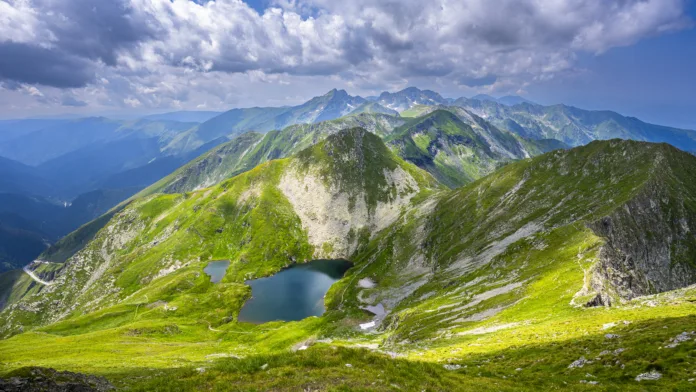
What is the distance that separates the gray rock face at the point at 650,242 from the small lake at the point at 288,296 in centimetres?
10927

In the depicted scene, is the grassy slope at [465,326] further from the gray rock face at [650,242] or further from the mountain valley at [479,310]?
the gray rock face at [650,242]

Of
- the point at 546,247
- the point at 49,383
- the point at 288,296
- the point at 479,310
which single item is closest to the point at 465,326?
the point at 479,310

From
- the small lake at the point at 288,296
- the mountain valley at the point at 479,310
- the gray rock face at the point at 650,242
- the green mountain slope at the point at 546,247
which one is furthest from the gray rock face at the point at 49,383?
the small lake at the point at 288,296

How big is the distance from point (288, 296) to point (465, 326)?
379 feet

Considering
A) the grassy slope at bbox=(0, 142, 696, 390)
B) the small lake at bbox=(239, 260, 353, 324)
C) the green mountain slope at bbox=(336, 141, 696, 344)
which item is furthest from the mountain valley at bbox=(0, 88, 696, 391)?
the small lake at bbox=(239, 260, 353, 324)

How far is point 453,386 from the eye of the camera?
21.0m

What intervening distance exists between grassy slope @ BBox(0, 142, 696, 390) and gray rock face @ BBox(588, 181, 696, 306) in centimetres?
537

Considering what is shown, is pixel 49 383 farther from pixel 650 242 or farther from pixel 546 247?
pixel 650 242

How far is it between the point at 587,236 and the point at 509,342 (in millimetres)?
64013

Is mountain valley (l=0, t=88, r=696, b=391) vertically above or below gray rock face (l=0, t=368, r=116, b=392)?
below

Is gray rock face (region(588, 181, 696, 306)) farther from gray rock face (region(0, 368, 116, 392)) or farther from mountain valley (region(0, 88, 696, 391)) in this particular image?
gray rock face (region(0, 368, 116, 392))

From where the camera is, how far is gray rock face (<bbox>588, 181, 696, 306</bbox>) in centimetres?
8038

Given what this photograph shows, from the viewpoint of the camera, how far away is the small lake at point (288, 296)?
14662cm

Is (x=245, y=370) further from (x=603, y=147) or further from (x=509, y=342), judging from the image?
(x=603, y=147)
